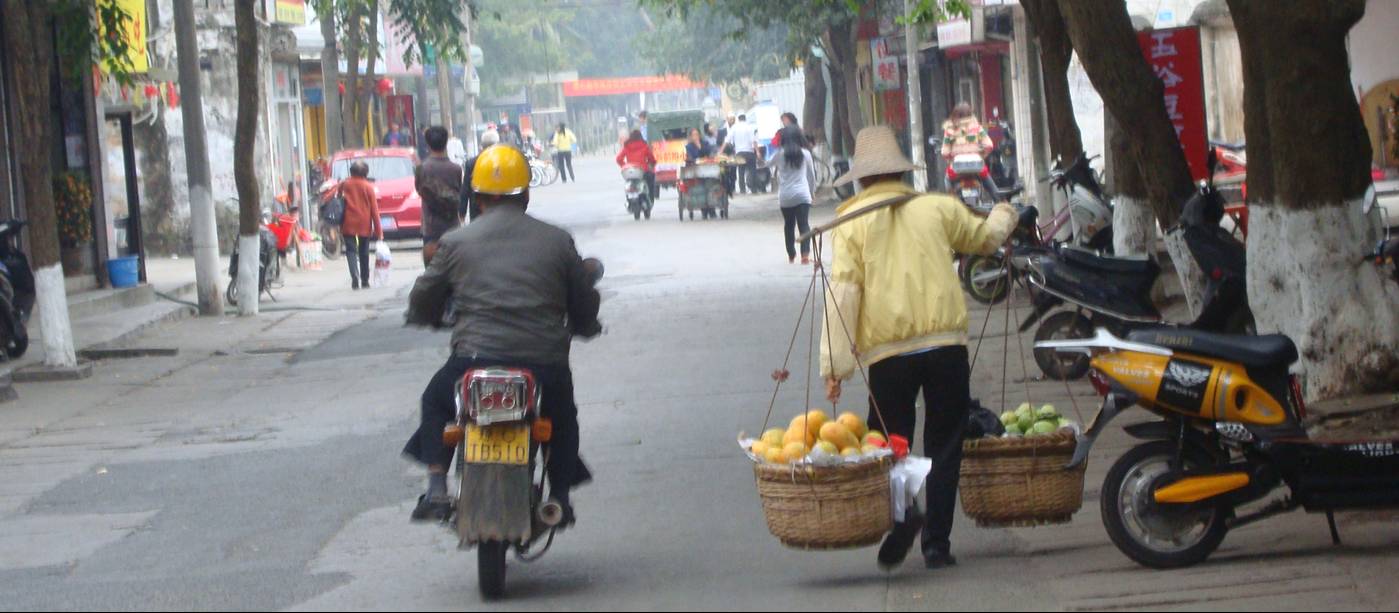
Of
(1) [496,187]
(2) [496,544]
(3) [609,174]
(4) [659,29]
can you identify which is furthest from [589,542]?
(4) [659,29]

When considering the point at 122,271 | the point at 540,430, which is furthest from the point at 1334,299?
the point at 122,271

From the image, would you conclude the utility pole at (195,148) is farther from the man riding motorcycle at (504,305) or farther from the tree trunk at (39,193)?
the man riding motorcycle at (504,305)

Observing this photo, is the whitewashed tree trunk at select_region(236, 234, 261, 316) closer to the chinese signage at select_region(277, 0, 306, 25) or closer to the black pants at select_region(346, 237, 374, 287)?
the black pants at select_region(346, 237, 374, 287)

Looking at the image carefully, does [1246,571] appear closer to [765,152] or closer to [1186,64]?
[1186,64]

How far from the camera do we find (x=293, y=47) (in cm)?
3212

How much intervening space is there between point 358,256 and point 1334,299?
15.0 metres

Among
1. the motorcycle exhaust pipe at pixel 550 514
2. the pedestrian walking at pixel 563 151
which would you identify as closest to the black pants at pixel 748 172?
the pedestrian walking at pixel 563 151

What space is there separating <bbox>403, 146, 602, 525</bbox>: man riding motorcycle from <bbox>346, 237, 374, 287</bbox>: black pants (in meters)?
15.3

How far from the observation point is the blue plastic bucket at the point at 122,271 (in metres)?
19.5

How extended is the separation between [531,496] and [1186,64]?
33.4 ft

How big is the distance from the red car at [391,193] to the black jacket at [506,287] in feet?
76.5

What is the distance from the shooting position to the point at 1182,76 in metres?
14.8

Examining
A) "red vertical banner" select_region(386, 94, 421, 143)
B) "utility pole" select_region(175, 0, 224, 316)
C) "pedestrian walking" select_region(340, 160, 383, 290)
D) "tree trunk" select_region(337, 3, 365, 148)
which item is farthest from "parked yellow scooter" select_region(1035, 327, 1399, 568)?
"red vertical banner" select_region(386, 94, 421, 143)

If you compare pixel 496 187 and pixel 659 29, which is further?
pixel 659 29
